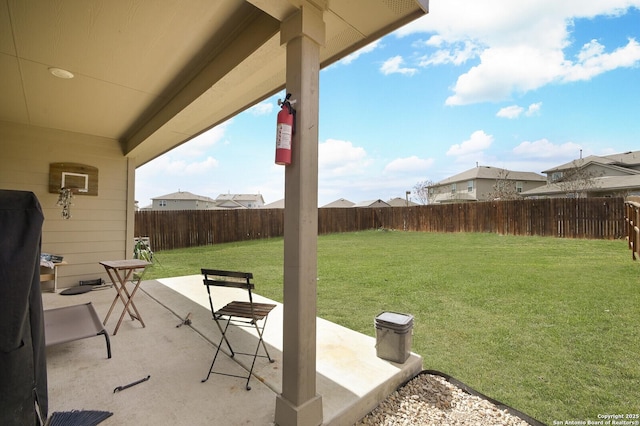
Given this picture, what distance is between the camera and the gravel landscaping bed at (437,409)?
6.07ft

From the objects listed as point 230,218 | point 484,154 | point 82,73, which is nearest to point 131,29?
point 82,73

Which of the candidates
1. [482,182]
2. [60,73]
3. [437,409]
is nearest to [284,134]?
[437,409]

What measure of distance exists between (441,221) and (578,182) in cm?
953

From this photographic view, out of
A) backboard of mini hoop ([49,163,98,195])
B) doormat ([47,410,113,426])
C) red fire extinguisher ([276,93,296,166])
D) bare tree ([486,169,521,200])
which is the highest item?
bare tree ([486,169,521,200])

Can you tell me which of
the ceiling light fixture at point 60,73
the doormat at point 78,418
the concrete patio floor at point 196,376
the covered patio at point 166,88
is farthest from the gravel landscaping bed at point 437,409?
the ceiling light fixture at point 60,73

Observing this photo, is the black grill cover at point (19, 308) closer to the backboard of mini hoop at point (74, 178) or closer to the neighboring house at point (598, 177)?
the backboard of mini hoop at point (74, 178)

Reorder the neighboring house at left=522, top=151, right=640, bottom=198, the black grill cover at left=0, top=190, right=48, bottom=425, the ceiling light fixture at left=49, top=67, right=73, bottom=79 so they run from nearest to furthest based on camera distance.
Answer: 1. the black grill cover at left=0, top=190, right=48, bottom=425
2. the ceiling light fixture at left=49, top=67, right=73, bottom=79
3. the neighboring house at left=522, top=151, right=640, bottom=198

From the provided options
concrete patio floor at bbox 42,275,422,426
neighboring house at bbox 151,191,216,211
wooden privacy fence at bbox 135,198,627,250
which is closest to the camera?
concrete patio floor at bbox 42,275,422,426

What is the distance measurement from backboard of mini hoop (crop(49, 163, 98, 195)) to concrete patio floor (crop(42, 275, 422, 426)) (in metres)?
2.82

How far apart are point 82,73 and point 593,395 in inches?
199

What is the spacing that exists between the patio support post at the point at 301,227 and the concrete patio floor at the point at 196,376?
25cm

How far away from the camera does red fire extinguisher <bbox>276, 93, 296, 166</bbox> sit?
5.20 ft

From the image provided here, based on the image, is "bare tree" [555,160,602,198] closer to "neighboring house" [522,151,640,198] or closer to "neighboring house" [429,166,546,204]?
"neighboring house" [522,151,640,198]

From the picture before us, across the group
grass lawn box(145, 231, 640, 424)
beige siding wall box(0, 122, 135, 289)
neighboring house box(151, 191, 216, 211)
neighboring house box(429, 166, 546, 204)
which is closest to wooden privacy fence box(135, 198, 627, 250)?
grass lawn box(145, 231, 640, 424)
